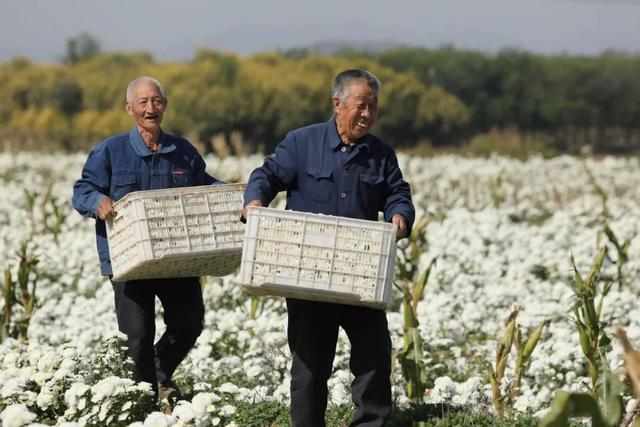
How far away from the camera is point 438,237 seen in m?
12.8

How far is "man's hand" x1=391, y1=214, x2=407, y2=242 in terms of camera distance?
492cm

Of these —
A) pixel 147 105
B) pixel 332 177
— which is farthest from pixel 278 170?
pixel 147 105

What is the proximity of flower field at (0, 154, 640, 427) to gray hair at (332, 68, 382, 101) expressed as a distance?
4.30 ft

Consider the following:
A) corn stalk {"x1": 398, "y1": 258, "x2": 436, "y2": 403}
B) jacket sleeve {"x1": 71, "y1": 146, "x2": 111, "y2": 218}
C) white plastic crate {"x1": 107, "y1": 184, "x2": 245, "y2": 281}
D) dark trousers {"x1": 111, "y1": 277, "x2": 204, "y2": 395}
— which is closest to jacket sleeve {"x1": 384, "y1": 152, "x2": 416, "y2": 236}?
white plastic crate {"x1": 107, "y1": 184, "x2": 245, "y2": 281}

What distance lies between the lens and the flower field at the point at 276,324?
210 inches

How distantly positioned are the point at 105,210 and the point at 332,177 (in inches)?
47.1

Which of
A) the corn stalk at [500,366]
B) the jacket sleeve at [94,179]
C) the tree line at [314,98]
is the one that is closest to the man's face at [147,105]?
the jacket sleeve at [94,179]

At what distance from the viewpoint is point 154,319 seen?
5.96 m

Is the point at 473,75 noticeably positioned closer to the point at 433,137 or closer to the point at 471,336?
the point at 433,137

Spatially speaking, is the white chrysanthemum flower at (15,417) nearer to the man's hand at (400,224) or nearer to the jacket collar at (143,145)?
the man's hand at (400,224)

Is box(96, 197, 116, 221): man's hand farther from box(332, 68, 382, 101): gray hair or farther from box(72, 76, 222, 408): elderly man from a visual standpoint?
box(332, 68, 382, 101): gray hair

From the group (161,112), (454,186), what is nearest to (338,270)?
(161,112)

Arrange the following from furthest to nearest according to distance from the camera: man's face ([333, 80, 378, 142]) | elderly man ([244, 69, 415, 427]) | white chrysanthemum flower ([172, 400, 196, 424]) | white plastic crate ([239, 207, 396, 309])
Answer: elderly man ([244, 69, 415, 427]) → man's face ([333, 80, 378, 142]) → white plastic crate ([239, 207, 396, 309]) → white chrysanthemum flower ([172, 400, 196, 424])

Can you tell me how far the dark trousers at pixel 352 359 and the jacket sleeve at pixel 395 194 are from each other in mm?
425
